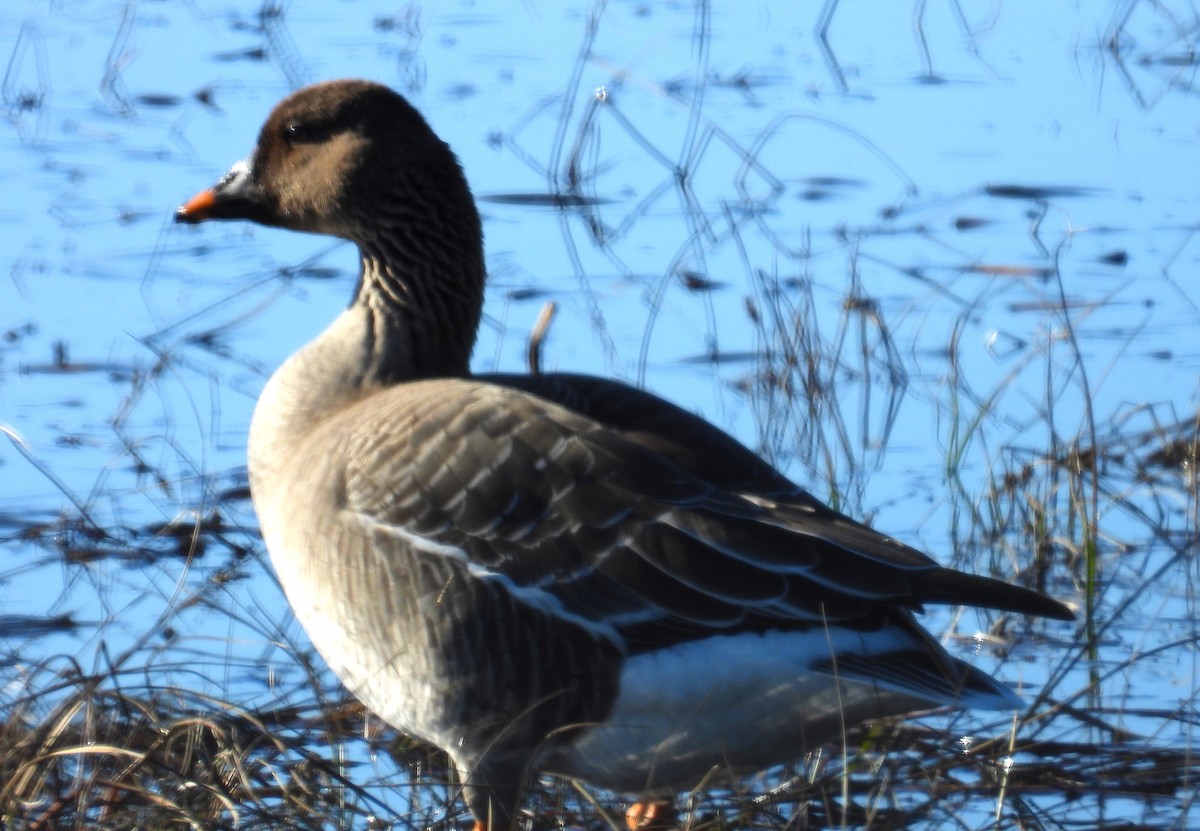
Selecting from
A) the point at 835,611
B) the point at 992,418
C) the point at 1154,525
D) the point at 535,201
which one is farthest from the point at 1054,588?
the point at 535,201

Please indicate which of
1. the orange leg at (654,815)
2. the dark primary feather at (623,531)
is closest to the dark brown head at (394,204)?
the dark primary feather at (623,531)

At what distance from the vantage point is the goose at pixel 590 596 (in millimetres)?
4566

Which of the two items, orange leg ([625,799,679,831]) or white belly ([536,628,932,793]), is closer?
white belly ([536,628,932,793])

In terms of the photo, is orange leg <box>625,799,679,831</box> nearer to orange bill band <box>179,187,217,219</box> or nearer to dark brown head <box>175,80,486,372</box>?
dark brown head <box>175,80,486,372</box>

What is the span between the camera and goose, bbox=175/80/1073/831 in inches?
180

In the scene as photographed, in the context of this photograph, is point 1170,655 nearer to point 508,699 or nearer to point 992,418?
point 992,418

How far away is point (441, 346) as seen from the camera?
5.66 m

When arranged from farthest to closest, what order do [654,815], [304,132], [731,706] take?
[304,132] → [654,815] → [731,706]

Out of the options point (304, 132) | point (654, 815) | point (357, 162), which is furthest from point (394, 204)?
point (654, 815)

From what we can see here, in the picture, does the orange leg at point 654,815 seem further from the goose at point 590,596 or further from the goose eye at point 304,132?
the goose eye at point 304,132

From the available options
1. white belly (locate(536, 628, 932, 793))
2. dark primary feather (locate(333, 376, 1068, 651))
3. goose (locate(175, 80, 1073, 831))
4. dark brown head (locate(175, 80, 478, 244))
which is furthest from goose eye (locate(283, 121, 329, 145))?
white belly (locate(536, 628, 932, 793))

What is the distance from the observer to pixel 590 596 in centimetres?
468

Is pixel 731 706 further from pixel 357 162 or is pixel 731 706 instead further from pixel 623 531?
pixel 357 162

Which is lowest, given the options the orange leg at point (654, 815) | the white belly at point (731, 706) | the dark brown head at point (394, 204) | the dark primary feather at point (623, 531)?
the orange leg at point (654, 815)
